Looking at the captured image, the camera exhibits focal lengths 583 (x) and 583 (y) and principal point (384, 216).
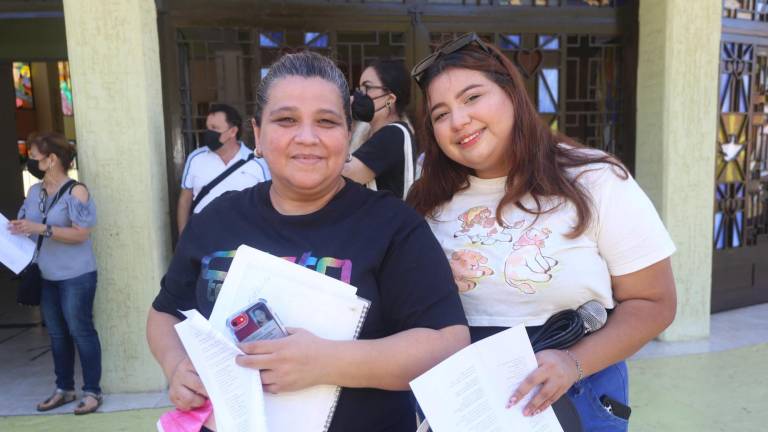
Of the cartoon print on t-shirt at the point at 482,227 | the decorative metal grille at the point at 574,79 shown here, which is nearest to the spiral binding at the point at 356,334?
the cartoon print on t-shirt at the point at 482,227

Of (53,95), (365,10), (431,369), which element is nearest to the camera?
(431,369)

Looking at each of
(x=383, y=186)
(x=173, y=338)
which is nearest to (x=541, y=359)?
(x=173, y=338)

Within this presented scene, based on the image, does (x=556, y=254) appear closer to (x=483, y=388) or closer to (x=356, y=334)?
(x=483, y=388)

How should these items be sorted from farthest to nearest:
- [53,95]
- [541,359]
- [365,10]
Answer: [53,95]
[365,10]
[541,359]

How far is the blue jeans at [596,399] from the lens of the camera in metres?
1.48

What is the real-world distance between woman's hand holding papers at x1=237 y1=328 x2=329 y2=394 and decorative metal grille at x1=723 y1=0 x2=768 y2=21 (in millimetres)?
5557

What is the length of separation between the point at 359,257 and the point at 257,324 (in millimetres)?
268

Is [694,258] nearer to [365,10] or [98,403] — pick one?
[365,10]

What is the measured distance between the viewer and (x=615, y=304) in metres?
1.53

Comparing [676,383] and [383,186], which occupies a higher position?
[383,186]

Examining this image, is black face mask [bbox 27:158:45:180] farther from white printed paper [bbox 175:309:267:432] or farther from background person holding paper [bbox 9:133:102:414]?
white printed paper [bbox 175:309:267:432]

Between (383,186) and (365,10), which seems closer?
(383,186)

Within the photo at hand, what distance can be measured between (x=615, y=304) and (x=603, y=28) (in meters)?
4.14

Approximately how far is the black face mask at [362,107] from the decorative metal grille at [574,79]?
2343mm
